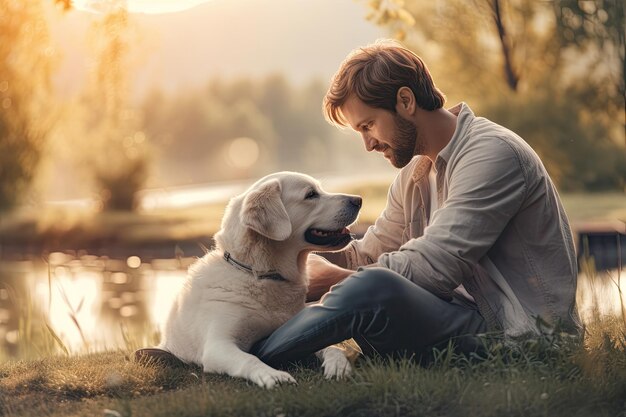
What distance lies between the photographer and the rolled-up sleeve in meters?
3.36

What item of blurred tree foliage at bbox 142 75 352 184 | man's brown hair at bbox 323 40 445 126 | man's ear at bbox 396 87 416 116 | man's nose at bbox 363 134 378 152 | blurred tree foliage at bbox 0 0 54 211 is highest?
man's brown hair at bbox 323 40 445 126

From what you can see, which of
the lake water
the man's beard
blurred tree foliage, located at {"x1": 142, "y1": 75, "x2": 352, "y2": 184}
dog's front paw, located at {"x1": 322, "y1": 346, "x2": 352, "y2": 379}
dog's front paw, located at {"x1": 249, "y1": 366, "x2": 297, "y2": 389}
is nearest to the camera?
dog's front paw, located at {"x1": 249, "y1": 366, "x2": 297, "y2": 389}

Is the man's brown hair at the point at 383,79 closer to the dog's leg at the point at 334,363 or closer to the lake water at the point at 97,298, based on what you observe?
the dog's leg at the point at 334,363

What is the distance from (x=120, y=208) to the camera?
62.6 ft

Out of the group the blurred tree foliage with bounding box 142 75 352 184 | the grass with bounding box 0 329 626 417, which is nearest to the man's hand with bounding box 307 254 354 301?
the grass with bounding box 0 329 626 417

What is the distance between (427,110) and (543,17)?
1849 cm

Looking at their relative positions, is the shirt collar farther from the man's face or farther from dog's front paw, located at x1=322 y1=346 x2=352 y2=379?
dog's front paw, located at x1=322 y1=346 x2=352 y2=379

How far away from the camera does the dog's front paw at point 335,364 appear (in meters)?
3.29

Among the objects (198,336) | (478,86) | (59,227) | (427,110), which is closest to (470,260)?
(427,110)

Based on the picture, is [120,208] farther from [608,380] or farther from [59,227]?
[608,380]

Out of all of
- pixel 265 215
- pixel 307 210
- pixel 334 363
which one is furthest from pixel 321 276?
pixel 334 363

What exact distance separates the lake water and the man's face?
169cm

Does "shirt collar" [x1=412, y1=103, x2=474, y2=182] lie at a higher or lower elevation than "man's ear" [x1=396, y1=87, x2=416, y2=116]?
lower

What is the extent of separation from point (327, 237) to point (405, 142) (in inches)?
23.9
